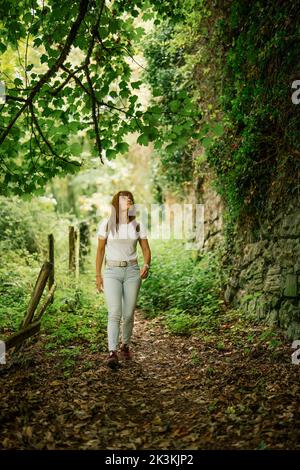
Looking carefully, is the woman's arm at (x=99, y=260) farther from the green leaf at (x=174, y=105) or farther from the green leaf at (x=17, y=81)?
the green leaf at (x=17, y=81)

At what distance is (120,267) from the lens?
5.76 metres

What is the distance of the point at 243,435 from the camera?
376 centimetres

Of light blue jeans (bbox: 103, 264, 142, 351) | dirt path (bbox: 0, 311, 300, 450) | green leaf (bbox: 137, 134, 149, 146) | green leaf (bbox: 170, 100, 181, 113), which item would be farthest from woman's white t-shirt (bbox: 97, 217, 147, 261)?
green leaf (bbox: 170, 100, 181, 113)

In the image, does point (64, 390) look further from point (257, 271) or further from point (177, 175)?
point (177, 175)

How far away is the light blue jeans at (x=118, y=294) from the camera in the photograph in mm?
5656

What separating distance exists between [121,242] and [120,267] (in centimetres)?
34

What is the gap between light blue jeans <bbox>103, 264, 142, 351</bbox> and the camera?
5656mm

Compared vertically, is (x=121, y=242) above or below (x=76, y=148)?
below

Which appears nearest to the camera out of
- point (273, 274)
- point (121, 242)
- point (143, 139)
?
point (143, 139)

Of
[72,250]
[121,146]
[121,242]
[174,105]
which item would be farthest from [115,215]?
[72,250]

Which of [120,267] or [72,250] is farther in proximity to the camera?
[72,250]

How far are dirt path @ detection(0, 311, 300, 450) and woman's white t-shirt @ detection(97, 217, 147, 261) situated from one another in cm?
147

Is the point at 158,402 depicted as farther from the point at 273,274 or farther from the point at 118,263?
the point at 273,274
